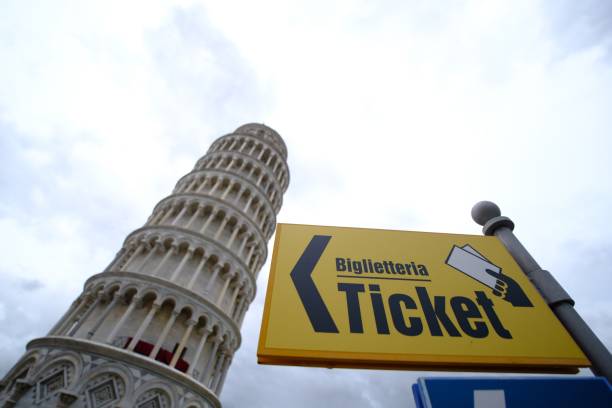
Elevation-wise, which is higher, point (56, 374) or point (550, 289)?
point (56, 374)

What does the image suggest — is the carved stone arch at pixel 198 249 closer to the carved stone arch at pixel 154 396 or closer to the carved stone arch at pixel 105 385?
the carved stone arch at pixel 105 385

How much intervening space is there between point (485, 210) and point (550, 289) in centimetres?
146

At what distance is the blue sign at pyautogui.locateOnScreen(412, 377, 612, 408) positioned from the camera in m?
2.79

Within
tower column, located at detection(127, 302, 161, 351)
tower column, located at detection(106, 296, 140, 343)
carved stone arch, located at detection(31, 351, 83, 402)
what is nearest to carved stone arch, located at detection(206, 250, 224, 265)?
tower column, located at detection(127, 302, 161, 351)

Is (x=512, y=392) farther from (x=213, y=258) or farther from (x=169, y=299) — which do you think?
(x=213, y=258)

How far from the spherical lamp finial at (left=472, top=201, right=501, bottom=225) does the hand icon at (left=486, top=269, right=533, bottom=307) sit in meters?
1.05

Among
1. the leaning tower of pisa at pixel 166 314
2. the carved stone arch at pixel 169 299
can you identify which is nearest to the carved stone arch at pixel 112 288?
the leaning tower of pisa at pixel 166 314

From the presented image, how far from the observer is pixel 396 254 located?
480cm

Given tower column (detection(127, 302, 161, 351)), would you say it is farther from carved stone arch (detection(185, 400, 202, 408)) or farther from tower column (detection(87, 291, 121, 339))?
carved stone arch (detection(185, 400, 202, 408))

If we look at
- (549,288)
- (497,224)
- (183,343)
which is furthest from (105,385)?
(549,288)

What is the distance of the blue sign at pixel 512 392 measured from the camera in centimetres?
279

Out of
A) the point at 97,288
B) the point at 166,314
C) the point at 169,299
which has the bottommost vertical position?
the point at 166,314

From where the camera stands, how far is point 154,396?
15414 mm

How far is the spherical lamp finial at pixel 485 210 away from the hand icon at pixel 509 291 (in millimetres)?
1046
